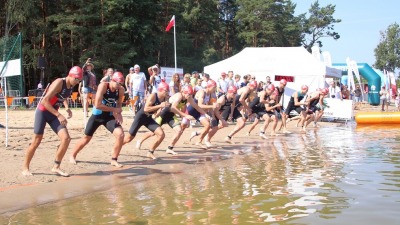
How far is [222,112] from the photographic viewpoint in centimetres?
1319

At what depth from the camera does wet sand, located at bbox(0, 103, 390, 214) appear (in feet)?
22.2

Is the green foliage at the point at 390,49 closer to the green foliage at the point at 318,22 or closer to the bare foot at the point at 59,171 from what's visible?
the green foliage at the point at 318,22

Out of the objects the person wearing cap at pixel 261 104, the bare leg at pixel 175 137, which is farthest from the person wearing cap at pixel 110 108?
the person wearing cap at pixel 261 104

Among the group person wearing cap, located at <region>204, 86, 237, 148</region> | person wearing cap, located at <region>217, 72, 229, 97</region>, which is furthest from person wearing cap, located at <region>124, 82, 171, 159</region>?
person wearing cap, located at <region>217, 72, 229, 97</region>

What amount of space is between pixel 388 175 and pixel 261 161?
2.71 m

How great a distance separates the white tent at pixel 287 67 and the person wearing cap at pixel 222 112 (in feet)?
33.8

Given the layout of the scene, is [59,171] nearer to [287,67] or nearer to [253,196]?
[253,196]

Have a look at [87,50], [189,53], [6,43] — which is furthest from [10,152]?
[189,53]

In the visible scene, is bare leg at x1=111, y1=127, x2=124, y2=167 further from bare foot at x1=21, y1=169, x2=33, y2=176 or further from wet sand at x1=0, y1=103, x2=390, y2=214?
bare foot at x1=21, y1=169, x2=33, y2=176

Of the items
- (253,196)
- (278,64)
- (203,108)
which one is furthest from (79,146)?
(278,64)

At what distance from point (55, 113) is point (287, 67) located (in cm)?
1732

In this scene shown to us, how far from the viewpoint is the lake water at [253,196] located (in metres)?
5.47

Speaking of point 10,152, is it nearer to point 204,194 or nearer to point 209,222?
point 204,194

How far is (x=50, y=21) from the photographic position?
37.6m
